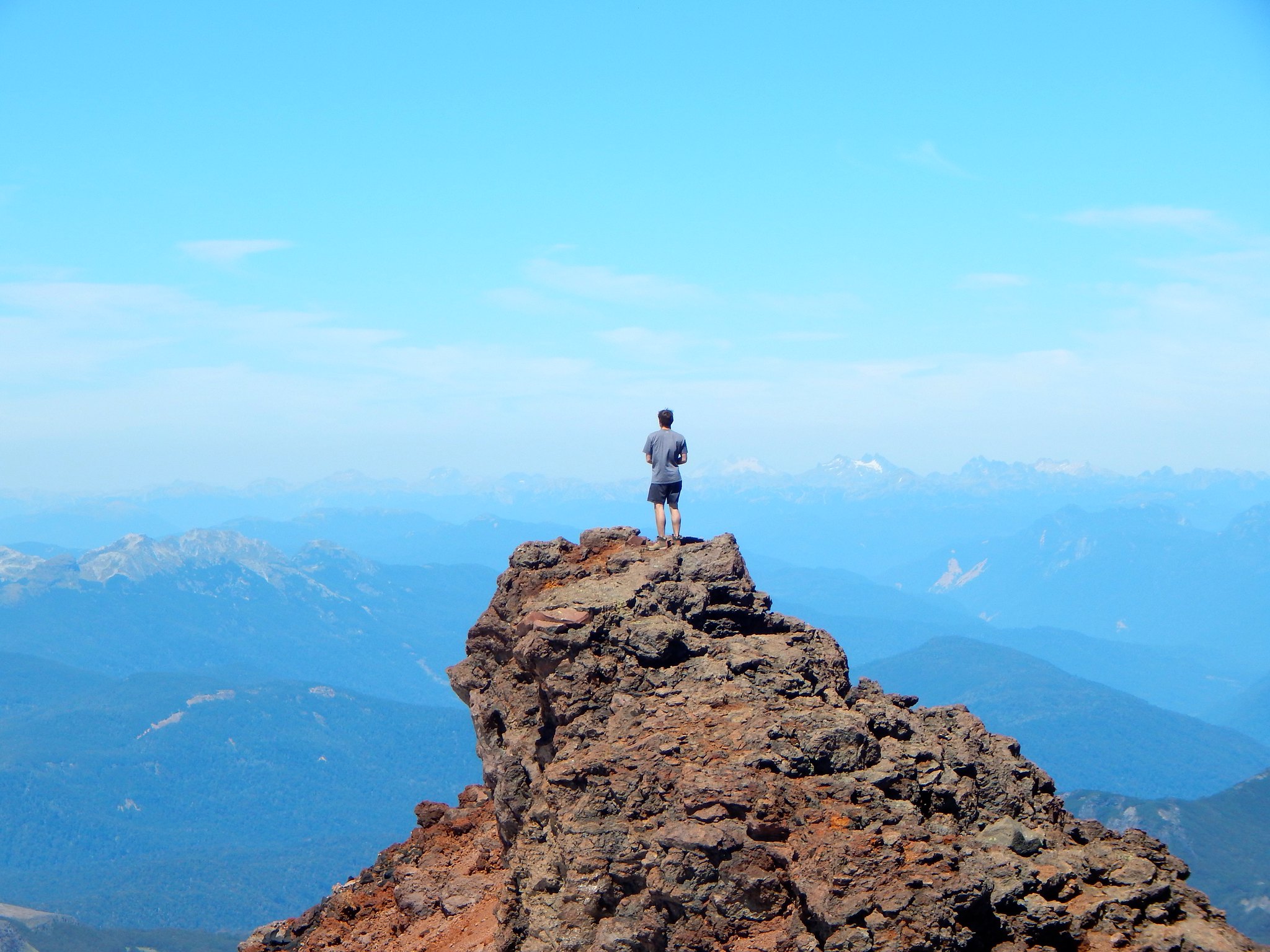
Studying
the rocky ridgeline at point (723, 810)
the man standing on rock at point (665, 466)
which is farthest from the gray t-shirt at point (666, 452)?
the rocky ridgeline at point (723, 810)

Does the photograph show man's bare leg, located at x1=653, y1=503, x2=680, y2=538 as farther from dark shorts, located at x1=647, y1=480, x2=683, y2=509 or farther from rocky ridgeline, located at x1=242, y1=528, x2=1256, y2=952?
rocky ridgeline, located at x1=242, y1=528, x2=1256, y2=952

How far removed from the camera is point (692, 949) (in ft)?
47.1

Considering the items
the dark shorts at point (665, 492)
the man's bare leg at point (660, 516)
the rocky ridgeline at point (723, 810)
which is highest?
the dark shorts at point (665, 492)

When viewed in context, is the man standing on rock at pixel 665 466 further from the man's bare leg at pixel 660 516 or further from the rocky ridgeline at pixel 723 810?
the rocky ridgeline at pixel 723 810

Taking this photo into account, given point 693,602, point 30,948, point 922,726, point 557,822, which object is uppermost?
point 693,602

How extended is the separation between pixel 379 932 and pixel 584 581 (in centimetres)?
830

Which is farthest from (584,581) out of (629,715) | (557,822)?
(557,822)

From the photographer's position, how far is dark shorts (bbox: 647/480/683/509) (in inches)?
940

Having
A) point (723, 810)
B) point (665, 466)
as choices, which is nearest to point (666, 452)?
point (665, 466)

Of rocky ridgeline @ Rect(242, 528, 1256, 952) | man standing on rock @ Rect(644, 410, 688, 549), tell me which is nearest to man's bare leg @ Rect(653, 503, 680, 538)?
man standing on rock @ Rect(644, 410, 688, 549)

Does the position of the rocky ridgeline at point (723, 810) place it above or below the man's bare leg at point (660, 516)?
below

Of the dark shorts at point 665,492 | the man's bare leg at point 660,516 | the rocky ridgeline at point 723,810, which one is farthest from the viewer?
the man's bare leg at point 660,516

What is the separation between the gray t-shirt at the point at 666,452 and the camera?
2392 cm

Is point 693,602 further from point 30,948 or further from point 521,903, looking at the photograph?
point 30,948
